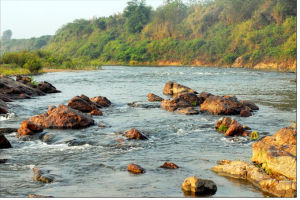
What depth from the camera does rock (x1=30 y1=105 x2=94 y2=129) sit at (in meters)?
14.8

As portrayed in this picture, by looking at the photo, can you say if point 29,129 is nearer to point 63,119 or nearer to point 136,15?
point 63,119

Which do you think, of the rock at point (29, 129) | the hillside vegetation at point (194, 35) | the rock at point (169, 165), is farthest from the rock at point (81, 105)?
the hillside vegetation at point (194, 35)

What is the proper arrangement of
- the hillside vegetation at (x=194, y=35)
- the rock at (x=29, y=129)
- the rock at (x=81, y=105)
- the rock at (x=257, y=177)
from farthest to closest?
the hillside vegetation at (x=194, y=35), the rock at (x=81, y=105), the rock at (x=29, y=129), the rock at (x=257, y=177)

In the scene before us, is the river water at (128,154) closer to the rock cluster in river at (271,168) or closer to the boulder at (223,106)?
the rock cluster in river at (271,168)

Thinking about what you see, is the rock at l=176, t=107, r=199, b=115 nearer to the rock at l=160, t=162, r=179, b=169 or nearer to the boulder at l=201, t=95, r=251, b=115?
the boulder at l=201, t=95, r=251, b=115

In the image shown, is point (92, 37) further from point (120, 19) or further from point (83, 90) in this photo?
point (83, 90)

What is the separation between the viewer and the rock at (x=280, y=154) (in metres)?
8.53

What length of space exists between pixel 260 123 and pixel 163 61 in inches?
2688

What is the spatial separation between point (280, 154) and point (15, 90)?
18945 millimetres

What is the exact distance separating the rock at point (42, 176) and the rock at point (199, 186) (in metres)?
3.03

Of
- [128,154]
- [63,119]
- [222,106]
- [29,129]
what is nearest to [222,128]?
[222,106]

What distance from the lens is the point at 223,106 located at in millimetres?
18281

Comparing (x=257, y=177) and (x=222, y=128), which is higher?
(x=222, y=128)

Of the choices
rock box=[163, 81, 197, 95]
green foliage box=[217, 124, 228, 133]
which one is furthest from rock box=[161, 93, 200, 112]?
green foliage box=[217, 124, 228, 133]
